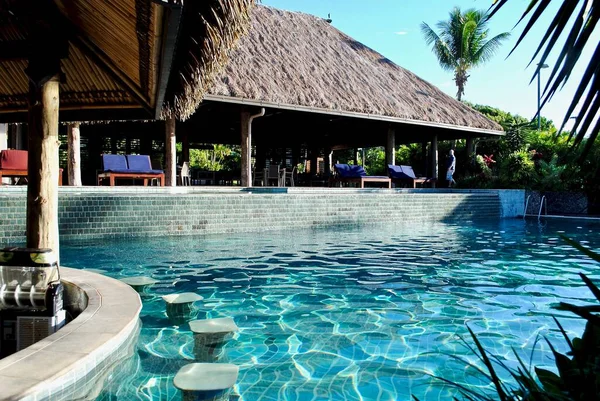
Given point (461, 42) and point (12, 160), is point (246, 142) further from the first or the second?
point (461, 42)

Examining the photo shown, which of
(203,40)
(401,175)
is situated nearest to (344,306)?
(203,40)

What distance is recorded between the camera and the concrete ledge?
6.12 feet

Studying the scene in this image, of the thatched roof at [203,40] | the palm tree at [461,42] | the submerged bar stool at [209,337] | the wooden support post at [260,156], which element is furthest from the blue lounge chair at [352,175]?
the palm tree at [461,42]

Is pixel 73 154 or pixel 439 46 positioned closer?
pixel 73 154

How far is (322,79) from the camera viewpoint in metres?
14.5

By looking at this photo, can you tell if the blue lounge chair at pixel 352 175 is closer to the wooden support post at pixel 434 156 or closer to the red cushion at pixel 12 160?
the wooden support post at pixel 434 156

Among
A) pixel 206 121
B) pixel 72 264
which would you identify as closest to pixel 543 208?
pixel 206 121

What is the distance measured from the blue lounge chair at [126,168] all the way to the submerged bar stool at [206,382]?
354 inches

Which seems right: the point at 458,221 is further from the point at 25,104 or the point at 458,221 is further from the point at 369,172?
the point at 369,172

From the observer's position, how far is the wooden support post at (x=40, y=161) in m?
2.94

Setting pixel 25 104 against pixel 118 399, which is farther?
pixel 25 104

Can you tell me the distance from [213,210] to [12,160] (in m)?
3.68

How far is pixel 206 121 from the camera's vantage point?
16281mm

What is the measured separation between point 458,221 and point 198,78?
10310 mm
